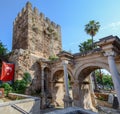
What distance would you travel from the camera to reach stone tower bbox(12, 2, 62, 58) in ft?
61.7

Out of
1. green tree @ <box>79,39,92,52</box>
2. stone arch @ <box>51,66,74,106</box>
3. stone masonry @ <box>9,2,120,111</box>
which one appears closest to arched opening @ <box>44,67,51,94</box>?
stone masonry @ <box>9,2,120,111</box>

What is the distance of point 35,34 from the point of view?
1969cm

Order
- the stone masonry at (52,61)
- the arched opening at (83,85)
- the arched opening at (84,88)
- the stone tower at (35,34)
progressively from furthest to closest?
the stone tower at (35,34) → the arched opening at (84,88) → the arched opening at (83,85) → the stone masonry at (52,61)

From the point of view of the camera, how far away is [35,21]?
2034 centimetres

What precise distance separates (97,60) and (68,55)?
2.77m

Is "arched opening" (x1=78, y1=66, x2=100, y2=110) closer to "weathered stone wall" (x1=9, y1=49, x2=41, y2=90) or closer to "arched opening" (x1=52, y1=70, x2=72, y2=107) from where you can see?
"arched opening" (x1=52, y1=70, x2=72, y2=107)

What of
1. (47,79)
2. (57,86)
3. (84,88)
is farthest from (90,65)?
(47,79)

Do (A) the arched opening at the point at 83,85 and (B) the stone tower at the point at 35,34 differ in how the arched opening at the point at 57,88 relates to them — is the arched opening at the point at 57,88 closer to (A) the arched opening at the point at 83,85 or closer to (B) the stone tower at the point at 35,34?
(A) the arched opening at the point at 83,85

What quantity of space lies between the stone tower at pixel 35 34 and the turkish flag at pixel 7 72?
4.65 m

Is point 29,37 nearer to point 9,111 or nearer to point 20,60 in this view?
point 20,60

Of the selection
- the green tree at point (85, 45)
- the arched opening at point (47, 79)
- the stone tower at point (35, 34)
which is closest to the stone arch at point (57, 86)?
the arched opening at point (47, 79)

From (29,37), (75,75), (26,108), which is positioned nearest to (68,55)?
Answer: (75,75)

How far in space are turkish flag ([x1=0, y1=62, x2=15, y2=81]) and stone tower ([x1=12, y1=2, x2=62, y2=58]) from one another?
4.65 metres

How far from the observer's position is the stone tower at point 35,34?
1880 centimetres
